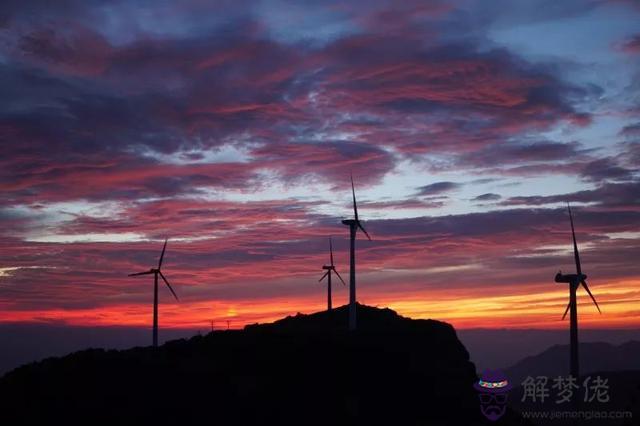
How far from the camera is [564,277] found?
347 ft

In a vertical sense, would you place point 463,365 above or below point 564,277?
below

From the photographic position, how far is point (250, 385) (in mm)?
92250

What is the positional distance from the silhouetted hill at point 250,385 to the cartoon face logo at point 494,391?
129 feet

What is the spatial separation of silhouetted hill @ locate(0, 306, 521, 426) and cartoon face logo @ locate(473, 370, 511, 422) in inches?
1545

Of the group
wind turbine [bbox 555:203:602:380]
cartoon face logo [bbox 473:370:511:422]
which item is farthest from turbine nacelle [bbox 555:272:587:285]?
cartoon face logo [bbox 473:370:511:422]

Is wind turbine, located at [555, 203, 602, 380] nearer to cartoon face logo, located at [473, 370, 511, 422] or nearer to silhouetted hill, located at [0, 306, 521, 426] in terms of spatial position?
silhouetted hill, located at [0, 306, 521, 426]

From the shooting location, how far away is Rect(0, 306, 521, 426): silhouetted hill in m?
85.4

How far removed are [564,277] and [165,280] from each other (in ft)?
245

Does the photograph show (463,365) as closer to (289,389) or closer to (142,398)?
(289,389)

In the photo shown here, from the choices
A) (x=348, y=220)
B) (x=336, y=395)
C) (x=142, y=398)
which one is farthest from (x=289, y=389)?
(x=348, y=220)

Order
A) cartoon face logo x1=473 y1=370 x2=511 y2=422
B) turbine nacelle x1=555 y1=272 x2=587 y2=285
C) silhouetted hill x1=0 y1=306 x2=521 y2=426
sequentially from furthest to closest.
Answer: turbine nacelle x1=555 y1=272 x2=587 y2=285 → silhouetted hill x1=0 y1=306 x2=521 y2=426 → cartoon face logo x1=473 y1=370 x2=511 y2=422

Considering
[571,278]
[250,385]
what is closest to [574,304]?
[571,278]

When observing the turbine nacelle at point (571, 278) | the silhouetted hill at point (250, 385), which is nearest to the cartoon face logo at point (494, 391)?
the silhouetted hill at point (250, 385)

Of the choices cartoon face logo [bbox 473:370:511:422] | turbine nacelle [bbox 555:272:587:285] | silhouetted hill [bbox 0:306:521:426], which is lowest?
silhouetted hill [bbox 0:306:521:426]
